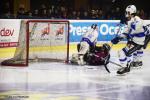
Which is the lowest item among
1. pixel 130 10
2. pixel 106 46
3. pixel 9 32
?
pixel 106 46

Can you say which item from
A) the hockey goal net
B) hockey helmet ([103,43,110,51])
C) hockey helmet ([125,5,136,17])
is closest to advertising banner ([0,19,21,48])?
the hockey goal net

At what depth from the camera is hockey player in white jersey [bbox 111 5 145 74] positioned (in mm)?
4227

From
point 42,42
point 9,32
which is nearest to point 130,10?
point 42,42

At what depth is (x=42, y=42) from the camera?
4.09 metres

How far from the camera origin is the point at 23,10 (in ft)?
11.8

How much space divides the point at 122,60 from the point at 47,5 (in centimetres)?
114

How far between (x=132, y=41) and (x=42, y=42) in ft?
3.18

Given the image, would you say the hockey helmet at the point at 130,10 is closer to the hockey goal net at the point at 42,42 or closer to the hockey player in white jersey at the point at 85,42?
the hockey player in white jersey at the point at 85,42

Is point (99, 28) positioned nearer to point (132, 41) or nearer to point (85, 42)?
point (85, 42)

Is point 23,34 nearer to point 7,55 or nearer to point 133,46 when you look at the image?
point 7,55

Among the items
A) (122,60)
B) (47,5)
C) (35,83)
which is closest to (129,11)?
(122,60)

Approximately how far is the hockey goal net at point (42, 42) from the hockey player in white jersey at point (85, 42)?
114mm

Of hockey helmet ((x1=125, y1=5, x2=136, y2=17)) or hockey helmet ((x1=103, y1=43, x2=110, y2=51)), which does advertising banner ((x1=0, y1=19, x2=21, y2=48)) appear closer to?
hockey helmet ((x1=103, y1=43, x2=110, y2=51))

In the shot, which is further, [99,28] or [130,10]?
[99,28]
